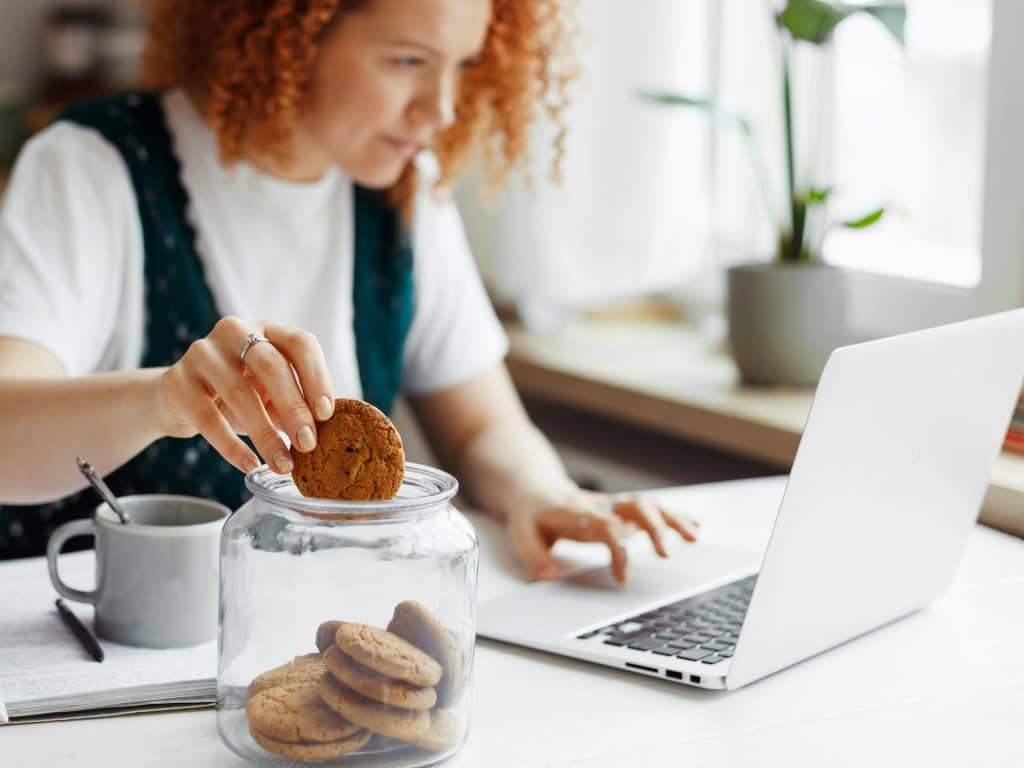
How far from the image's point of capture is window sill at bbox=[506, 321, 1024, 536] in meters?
1.55

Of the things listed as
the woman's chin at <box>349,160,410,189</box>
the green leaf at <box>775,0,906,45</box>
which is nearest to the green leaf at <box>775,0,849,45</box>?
the green leaf at <box>775,0,906,45</box>

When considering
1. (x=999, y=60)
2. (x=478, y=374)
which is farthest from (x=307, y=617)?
(x=999, y=60)

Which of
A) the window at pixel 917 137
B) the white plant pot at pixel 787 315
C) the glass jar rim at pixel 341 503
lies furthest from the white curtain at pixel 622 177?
the glass jar rim at pixel 341 503

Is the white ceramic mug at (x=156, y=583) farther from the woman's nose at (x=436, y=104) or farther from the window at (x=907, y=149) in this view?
the window at (x=907, y=149)

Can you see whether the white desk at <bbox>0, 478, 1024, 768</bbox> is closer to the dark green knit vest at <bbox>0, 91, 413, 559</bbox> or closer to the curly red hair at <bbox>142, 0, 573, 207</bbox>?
the dark green knit vest at <bbox>0, 91, 413, 559</bbox>

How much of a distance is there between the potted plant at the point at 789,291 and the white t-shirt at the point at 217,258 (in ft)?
1.02

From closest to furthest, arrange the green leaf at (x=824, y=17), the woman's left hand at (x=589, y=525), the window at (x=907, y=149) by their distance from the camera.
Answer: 1. the woman's left hand at (x=589, y=525)
2. the green leaf at (x=824, y=17)
3. the window at (x=907, y=149)

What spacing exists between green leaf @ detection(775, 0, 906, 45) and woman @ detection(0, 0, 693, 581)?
27cm

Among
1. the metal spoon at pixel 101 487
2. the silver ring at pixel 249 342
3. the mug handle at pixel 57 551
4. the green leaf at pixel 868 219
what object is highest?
the green leaf at pixel 868 219

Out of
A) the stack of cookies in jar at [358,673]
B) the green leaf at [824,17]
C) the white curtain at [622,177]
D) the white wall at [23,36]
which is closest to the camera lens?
the stack of cookies in jar at [358,673]

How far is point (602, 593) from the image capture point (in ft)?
3.54

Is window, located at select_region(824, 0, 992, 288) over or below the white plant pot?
over

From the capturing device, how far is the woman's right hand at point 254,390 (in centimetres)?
79

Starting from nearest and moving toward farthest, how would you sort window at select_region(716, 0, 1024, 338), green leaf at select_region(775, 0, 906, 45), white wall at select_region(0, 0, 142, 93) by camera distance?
green leaf at select_region(775, 0, 906, 45)
window at select_region(716, 0, 1024, 338)
white wall at select_region(0, 0, 142, 93)
